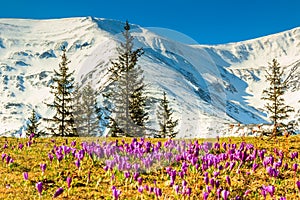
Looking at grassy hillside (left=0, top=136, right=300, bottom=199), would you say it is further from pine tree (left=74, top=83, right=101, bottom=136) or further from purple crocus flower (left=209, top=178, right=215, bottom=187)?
pine tree (left=74, top=83, right=101, bottom=136)

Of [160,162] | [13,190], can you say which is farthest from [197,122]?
[13,190]

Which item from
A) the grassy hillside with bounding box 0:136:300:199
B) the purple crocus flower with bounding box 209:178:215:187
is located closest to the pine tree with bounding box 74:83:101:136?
the grassy hillside with bounding box 0:136:300:199

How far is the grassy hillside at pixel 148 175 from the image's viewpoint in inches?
369

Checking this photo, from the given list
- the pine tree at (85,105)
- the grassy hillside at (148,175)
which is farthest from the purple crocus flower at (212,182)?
the pine tree at (85,105)

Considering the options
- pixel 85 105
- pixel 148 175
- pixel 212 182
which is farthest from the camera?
pixel 85 105

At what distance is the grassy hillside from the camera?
30.8ft

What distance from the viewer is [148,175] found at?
11.3m

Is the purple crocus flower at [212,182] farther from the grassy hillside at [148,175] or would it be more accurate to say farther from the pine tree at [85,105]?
the pine tree at [85,105]

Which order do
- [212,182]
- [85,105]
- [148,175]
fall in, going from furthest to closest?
[85,105]
[148,175]
[212,182]

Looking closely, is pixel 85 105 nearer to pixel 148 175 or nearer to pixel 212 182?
pixel 148 175

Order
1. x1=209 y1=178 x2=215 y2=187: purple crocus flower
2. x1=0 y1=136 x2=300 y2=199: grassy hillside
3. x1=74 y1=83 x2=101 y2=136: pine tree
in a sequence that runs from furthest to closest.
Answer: x1=74 y1=83 x2=101 y2=136: pine tree, x1=0 y1=136 x2=300 y2=199: grassy hillside, x1=209 y1=178 x2=215 y2=187: purple crocus flower

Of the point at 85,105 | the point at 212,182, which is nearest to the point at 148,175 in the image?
the point at 212,182

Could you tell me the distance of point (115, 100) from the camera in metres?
18.9

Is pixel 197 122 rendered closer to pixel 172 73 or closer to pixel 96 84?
pixel 172 73
